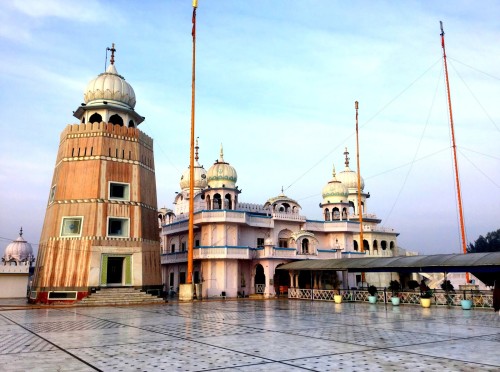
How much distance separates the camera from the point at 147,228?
108 ft

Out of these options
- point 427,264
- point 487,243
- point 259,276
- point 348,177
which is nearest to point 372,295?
point 427,264

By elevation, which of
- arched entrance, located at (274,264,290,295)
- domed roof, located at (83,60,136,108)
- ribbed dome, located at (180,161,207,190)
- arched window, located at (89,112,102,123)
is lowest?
arched entrance, located at (274,264,290,295)

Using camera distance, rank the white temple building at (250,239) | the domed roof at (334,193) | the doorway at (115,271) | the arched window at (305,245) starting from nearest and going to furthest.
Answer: the doorway at (115,271) < the white temple building at (250,239) < the arched window at (305,245) < the domed roof at (334,193)

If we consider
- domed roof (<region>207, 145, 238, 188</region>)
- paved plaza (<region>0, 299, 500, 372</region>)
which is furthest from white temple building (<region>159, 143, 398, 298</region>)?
paved plaza (<region>0, 299, 500, 372</region>)

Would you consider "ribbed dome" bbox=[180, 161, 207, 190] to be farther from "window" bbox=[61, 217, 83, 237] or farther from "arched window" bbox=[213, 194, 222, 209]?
"window" bbox=[61, 217, 83, 237]

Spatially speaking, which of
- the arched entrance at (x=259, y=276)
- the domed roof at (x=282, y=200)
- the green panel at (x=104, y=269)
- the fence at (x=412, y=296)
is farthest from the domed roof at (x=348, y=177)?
the green panel at (x=104, y=269)

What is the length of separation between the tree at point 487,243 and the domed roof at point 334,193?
5382 centimetres

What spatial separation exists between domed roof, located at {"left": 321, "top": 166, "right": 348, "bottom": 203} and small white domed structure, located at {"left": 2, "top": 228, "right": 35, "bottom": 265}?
1650 inches

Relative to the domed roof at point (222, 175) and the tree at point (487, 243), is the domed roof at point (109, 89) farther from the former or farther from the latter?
the tree at point (487, 243)

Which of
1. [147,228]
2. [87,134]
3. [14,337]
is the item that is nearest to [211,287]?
[147,228]

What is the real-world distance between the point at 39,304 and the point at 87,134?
1235 centimetres

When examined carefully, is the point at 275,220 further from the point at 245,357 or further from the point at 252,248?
the point at 245,357

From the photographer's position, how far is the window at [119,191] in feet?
105

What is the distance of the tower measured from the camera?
1173 inches
